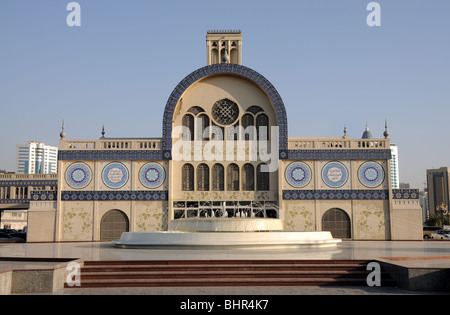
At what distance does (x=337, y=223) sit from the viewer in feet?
95.6

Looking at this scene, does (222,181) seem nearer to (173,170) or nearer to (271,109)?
(173,170)

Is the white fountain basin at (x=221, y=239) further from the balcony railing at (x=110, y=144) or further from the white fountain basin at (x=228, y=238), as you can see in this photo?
the balcony railing at (x=110, y=144)

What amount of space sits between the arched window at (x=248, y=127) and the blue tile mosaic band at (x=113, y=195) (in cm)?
599

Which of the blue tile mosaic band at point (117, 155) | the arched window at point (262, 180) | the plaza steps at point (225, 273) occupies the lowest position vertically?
the plaza steps at point (225, 273)

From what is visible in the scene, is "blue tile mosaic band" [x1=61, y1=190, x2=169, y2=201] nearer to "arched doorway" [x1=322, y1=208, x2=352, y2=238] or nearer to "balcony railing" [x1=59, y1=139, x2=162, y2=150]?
"balcony railing" [x1=59, y1=139, x2=162, y2=150]

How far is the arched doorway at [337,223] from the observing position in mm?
28969

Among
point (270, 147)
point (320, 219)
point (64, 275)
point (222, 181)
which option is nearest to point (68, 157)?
point (222, 181)

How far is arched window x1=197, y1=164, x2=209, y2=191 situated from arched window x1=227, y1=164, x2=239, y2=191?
1330 mm

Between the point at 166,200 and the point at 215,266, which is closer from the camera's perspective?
the point at 215,266

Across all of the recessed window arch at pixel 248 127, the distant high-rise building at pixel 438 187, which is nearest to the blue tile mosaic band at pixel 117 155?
the recessed window arch at pixel 248 127

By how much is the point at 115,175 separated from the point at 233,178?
710 cm

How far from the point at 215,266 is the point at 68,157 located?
63.4ft

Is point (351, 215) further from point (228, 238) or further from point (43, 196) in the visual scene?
point (43, 196)

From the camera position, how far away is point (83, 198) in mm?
29359
